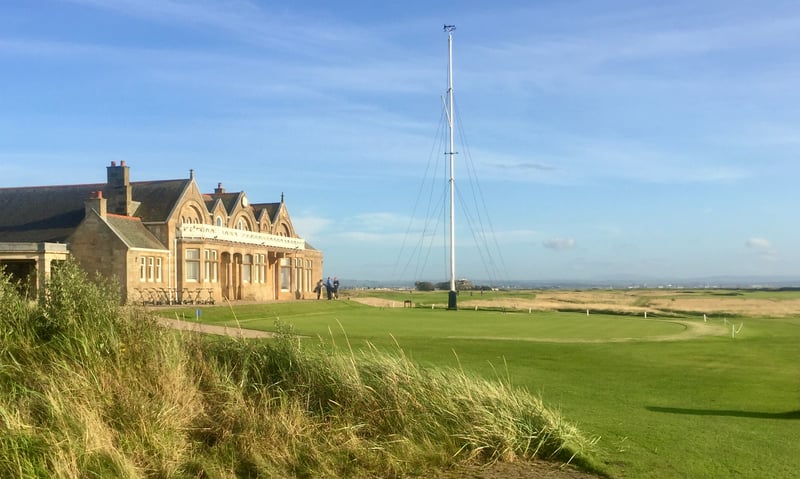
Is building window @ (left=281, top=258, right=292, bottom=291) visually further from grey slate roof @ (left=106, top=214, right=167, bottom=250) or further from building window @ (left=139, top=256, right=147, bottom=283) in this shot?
building window @ (left=139, top=256, right=147, bottom=283)

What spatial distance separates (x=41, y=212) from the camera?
4594 cm

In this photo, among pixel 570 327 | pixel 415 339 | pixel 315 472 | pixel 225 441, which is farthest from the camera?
pixel 570 327

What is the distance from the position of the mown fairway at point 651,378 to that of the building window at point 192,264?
12.7 meters

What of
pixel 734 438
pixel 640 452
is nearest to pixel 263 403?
pixel 640 452

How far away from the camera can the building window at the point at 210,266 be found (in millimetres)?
47531

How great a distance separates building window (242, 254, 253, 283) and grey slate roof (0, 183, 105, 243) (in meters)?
11.3

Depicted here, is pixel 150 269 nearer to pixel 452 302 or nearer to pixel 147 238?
pixel 147 238

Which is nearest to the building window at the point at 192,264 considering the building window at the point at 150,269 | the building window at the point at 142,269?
the building window at the point at 150,269

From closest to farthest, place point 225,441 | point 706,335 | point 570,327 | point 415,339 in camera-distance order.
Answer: point 225,441
point 415,339
point 706,335
point 570,327

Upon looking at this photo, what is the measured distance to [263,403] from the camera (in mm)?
10055

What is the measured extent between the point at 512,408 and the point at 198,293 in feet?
118

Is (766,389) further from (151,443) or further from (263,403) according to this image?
(151,443)

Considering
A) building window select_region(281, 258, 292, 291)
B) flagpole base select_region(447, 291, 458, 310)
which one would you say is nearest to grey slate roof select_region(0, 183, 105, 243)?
building window select_region(281, 258, 292, 291)

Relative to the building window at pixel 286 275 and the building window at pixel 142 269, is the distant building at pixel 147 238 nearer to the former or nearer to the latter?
the building window at pixel 142 269
